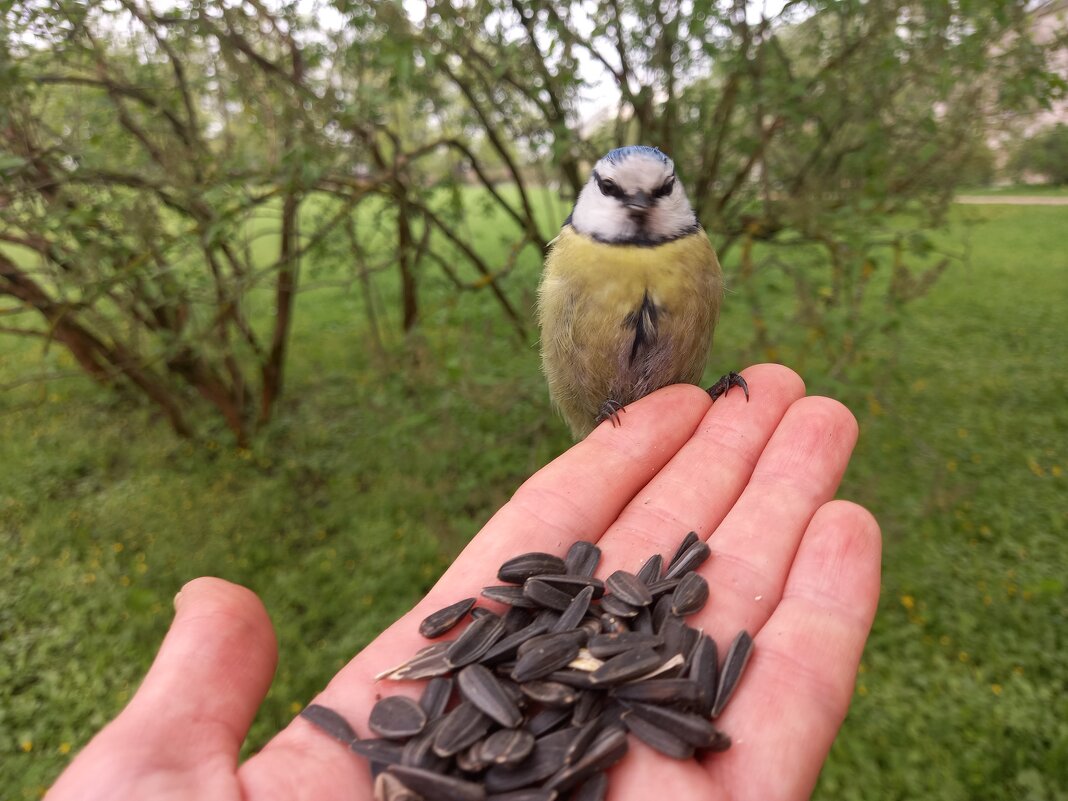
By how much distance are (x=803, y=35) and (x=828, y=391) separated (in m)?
1.83

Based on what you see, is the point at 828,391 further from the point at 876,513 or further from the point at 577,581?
the point at 577,581

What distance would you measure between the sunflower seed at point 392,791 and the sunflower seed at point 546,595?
0.46 meters

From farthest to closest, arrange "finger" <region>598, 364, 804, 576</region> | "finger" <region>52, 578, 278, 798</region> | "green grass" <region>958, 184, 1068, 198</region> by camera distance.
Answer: "green grass" <region>958, 184, 1068, 198</region> → "finger" <region>598, 364, 804, 576</region> → "finger" <region>52, 578, 278, 798</region>

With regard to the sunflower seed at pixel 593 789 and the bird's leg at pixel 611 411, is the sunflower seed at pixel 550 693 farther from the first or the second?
the bird's leg at pixel 611 411

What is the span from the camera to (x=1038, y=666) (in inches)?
107

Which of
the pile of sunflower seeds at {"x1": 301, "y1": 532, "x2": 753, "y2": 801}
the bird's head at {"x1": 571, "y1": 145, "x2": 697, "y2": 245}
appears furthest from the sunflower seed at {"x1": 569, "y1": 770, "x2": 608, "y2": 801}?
the bird's head at {"x1": 571, "y1": 145, "x2": 697, "y2": 245}

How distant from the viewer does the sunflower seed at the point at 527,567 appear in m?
1.49

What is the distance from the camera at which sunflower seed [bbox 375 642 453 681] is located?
132 centimetres

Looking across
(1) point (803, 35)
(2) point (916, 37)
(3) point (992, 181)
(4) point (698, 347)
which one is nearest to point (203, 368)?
(4) point (698, 347)

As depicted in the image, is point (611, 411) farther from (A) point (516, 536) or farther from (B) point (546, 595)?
(B) point (546, 595)

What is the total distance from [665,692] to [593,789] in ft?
0.71

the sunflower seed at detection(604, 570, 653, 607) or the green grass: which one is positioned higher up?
the green grass

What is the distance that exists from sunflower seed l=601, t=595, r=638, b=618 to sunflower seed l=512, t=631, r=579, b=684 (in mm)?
129

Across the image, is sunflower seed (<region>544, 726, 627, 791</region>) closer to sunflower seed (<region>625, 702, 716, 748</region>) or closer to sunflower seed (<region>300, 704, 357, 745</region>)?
sunflower seed (<region>625, 702, 716, 748</region>)
